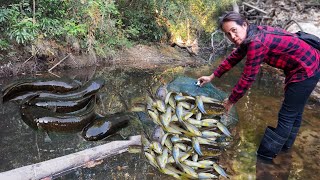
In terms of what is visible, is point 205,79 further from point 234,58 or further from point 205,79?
point 234,58

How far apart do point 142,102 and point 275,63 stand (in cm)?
251

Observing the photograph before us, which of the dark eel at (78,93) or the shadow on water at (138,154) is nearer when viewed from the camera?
the shadow on water at (138,154)

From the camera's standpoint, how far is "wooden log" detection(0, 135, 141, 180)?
10.5 feet

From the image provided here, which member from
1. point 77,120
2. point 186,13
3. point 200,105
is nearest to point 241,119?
point 200,105

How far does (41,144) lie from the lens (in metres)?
3.95

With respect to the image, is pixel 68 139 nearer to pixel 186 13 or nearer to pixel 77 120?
pixel 77 120

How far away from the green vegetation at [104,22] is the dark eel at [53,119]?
207 cm

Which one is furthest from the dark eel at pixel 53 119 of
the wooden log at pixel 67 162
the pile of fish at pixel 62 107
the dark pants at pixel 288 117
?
the dark pants at pixel 288 117

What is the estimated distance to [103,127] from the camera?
424cm

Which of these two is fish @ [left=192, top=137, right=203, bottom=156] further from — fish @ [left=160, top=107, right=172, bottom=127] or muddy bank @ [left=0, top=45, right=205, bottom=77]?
muddy bank @ [left=0, top=45, right=205, bottom=77]

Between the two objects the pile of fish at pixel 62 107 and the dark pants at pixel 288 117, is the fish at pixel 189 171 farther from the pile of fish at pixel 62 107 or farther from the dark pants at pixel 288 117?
the pile of fish at pixel 62 107

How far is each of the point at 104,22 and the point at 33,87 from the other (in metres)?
3.20

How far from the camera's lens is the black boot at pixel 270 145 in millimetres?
3770

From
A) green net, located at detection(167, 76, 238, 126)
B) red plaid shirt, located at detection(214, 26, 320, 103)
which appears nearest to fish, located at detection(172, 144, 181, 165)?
red plaid shirt, located at detection(214, 26, 320, 103)
